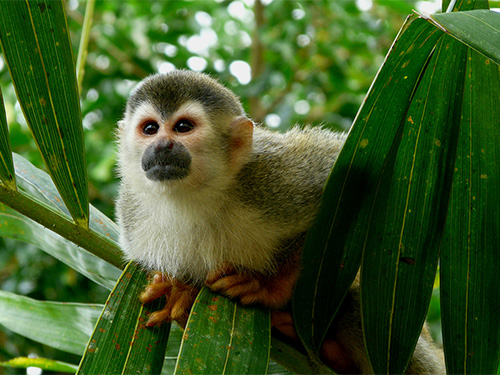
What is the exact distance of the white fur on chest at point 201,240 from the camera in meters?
1.81

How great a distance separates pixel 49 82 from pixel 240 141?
0.87 metres

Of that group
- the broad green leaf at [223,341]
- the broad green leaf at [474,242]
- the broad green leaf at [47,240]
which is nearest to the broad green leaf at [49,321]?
the broad green leaf at [47,240]

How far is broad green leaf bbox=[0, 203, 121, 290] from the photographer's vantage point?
1.65 meters

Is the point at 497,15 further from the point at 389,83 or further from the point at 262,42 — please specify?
the point at 262,42

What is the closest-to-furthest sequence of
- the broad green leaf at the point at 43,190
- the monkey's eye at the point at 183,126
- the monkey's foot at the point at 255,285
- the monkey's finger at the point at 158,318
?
the monkey's finger at the point at 158,318 → the monkey's foot at the point at 255,285 → the broad green leaf at the point at 43,190 → the monkey's eye at the point at 183,126

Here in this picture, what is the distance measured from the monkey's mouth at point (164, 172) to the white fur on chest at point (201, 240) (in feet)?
0.51

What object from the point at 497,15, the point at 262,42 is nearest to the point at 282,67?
the point at 262,42

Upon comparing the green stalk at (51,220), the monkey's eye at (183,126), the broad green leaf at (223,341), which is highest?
the monkey's eye at (183,126)

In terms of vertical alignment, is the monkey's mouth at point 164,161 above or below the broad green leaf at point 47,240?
above

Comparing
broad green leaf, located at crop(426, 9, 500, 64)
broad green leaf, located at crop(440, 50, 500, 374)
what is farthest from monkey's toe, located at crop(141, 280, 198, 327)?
broad green leaf, located at crop(426, 9, 500, 64)

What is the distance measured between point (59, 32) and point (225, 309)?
0.79 meters

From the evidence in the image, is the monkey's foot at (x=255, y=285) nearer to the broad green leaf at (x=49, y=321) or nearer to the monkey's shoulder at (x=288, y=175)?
the monkey's shoulder at (x=288, y=175)

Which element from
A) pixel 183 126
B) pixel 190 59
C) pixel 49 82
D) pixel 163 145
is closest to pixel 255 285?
pixel 163 145

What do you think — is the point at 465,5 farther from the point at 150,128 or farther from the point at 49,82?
the point at 150,128
